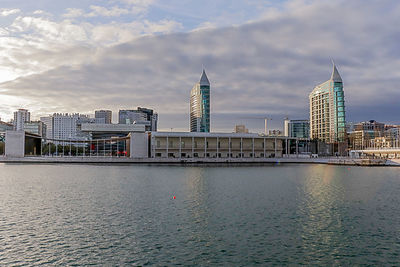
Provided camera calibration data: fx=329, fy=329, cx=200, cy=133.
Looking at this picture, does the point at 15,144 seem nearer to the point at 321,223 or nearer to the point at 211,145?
the point at 211,145

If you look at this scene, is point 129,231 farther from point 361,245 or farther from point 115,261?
point 361,245

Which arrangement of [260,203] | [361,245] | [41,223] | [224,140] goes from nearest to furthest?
[361,245]
[41,223]
[260,203]
[224,140]

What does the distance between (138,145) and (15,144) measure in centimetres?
4687

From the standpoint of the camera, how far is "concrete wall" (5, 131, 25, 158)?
126m

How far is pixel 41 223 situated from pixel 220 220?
13090 mm

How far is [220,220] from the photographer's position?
2498cm

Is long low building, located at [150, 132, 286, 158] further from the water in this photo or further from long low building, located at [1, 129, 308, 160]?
the water

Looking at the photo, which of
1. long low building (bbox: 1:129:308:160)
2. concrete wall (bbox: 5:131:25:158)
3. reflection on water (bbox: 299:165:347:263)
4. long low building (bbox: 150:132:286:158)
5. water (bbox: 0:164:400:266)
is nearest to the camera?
water (bbox: 0:164:400:266)

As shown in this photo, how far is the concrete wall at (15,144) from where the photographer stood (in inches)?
4956

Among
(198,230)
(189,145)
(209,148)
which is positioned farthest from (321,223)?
(209,148)

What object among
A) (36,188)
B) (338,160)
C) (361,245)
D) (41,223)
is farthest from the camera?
(338,160)

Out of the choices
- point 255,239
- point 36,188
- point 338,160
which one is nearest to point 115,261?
point 255,239

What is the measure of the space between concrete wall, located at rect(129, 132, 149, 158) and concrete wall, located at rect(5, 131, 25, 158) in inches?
1622

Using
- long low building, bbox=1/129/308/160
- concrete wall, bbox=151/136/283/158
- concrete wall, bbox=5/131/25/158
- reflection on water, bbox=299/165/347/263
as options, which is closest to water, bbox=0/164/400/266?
reflection on water, bbox=299/165/347/263
